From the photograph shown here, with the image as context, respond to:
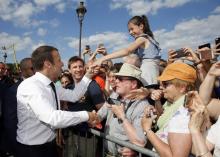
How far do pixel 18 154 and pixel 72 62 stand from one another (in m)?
1.78

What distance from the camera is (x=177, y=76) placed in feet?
9.80

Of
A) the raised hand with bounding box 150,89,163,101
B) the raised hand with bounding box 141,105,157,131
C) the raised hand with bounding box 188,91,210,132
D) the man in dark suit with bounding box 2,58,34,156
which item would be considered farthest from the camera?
the man in dark suit with bounding box 2,58,34,156

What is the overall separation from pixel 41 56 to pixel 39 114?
30.9 inches

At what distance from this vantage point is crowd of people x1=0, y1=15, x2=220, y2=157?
8.13 ft

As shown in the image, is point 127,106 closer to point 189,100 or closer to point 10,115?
point 189,100

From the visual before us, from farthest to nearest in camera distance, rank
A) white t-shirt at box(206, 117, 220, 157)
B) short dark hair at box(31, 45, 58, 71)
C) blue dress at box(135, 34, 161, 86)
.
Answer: blue dress at box(135, 34, 161, 86) → short dark hair at box(31, 45, 58, 71) → white t-shirt at box(206, 117, 220, 157)

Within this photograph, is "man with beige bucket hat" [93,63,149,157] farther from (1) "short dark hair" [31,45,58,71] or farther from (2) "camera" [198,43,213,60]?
(1) "short dark hair" [31,45,58,71]

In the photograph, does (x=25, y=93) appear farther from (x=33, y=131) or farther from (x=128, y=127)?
(x=128, y=127)

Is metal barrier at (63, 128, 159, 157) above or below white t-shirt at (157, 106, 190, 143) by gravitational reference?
below

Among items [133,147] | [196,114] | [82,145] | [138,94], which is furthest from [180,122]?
[82,145]

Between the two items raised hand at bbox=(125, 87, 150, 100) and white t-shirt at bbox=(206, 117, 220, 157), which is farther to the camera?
raised hand at bbox=(125, 87, 150, 100)

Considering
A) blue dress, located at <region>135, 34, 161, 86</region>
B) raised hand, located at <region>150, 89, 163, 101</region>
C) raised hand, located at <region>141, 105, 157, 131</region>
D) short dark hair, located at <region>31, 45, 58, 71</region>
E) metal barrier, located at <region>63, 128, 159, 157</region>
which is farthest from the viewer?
blue dress, located at <region>135, 34, 161, 86</region>

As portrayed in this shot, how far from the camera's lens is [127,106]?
135 inches

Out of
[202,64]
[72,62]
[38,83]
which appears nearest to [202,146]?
[202,64]
